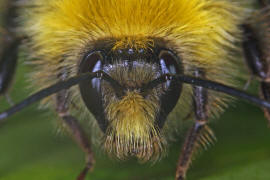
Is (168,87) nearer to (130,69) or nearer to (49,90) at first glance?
(130,69)

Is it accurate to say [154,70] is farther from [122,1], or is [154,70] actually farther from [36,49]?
[36,49]

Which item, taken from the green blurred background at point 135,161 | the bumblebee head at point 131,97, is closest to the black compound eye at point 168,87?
the bumblebee head at point 131,97

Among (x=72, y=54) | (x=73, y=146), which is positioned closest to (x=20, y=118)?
(x=73, y=146)

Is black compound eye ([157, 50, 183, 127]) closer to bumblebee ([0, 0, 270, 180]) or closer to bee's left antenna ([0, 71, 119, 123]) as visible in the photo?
bumblebee ([0, 0, 270, 180])

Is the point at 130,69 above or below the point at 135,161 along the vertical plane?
above

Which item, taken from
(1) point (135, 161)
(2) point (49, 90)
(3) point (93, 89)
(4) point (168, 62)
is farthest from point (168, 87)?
(1) point (135, 161)

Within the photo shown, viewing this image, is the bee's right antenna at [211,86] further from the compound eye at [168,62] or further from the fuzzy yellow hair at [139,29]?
the fuzzy yellow hair at [139,29]
